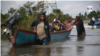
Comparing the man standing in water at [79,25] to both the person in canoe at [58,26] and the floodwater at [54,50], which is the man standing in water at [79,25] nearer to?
the person in canoe at [58,26]

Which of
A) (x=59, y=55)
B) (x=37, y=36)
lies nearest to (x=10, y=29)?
(x=37, y=36)

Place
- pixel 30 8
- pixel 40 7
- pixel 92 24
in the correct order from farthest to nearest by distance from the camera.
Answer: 1. pixel 92 24
2. pixel 40 7
3. pixel 30 8

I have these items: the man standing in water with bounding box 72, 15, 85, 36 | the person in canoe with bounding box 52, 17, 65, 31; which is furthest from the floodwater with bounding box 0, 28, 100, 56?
the man standing in water with bounding box 72, 15, 85, 36

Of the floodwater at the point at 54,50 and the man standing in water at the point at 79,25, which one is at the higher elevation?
the man standing in water at the point at 79,25

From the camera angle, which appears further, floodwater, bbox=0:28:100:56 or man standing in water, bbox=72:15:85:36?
man standing in water, bbox=72:15:85:36

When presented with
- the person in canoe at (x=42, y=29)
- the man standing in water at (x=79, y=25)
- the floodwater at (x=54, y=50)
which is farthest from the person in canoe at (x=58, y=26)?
the man standing in water at (x=79, y=25)

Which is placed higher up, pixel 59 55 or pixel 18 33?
pixel 18 33

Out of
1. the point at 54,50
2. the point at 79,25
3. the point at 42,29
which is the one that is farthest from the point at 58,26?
the point at 54,50

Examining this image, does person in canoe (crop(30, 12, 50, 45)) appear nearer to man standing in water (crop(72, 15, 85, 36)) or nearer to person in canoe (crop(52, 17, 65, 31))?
person in canoe (crop(52, 17, 65, 31))

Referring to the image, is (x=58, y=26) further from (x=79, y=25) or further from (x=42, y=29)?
(x=79, y=25)

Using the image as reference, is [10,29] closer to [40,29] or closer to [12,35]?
[12,35]

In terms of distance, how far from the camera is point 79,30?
16.0 m

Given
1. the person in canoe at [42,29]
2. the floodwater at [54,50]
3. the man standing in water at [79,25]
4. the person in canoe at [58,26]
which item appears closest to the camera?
the floodwater at [54,50]

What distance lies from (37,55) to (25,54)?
535 millimetres
